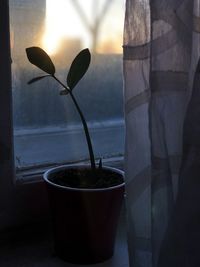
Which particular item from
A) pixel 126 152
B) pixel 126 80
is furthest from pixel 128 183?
pixel 126 80

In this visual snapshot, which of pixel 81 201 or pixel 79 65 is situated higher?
pixel 79 65

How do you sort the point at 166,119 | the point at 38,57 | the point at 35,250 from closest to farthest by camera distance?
the point at 166,119
the point at 38,57
the point at 35,250

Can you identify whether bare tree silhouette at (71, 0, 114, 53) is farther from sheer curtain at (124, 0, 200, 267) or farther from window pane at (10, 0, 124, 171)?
sheer curtain at (124, 0, 200, 267)

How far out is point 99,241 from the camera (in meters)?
0.88

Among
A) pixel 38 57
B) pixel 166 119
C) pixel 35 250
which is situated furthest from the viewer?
pixel 35 250

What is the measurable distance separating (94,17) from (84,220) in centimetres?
48

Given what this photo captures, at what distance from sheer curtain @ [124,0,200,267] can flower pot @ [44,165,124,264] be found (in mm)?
144

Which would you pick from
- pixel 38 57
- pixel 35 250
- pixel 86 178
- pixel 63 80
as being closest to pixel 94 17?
pixel 63 80

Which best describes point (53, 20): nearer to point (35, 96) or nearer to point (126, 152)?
point (35, 96)

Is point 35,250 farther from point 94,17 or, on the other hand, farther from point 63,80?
point 94,17

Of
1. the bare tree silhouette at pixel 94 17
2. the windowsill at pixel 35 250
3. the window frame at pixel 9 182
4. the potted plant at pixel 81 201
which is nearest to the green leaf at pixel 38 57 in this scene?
the potted plant at pixel 81 201

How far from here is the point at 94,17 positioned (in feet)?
3.33

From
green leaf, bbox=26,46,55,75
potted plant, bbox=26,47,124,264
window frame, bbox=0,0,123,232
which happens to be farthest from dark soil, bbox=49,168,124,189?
green leaf, bbox=26,46,55,75

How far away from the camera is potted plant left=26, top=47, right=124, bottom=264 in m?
0.82
